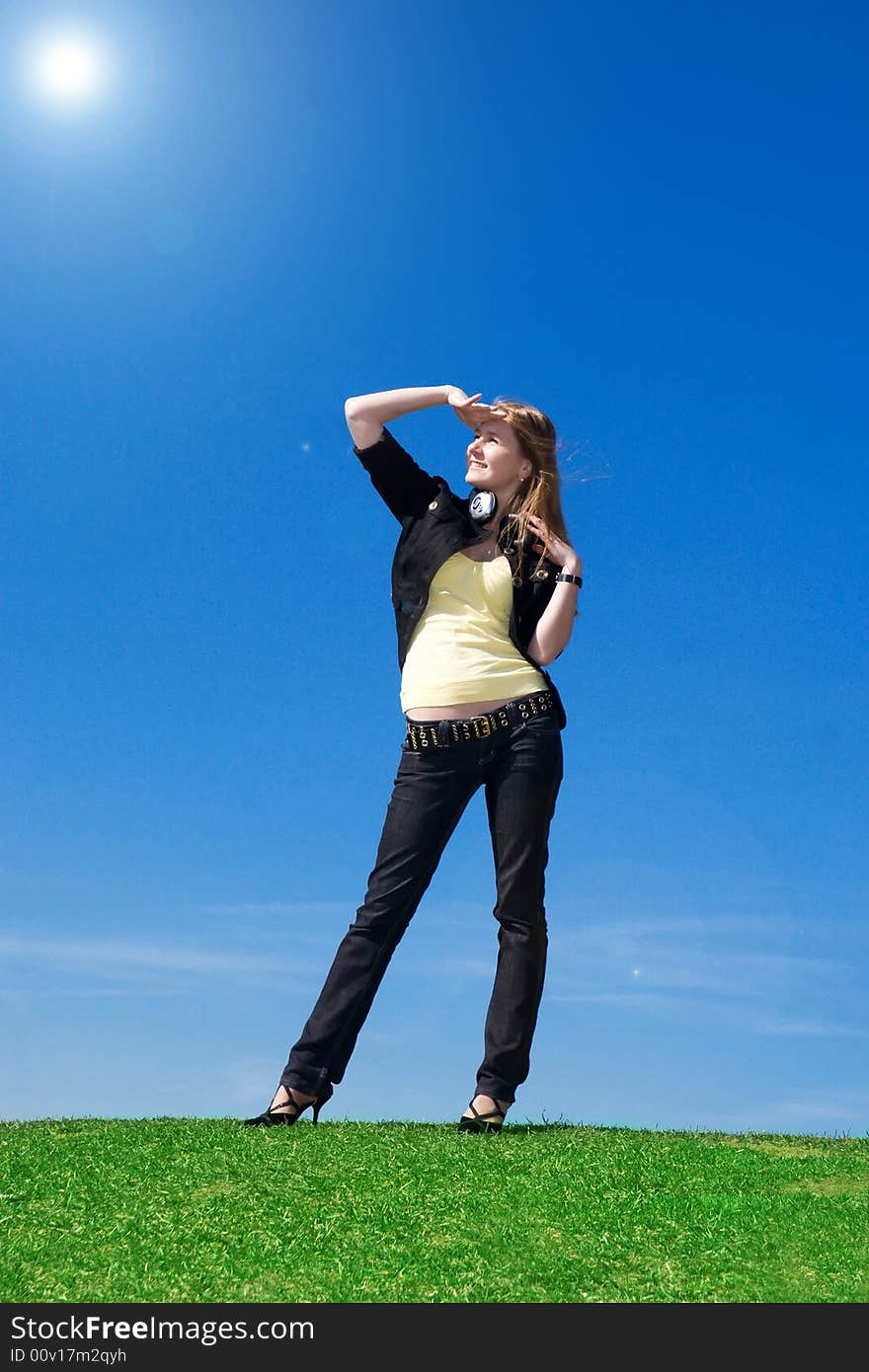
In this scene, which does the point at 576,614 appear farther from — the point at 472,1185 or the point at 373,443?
the point at 472,1185

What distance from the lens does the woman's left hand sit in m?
7.35

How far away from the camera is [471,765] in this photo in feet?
23.1

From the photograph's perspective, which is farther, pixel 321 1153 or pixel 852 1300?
pixel 321 1153

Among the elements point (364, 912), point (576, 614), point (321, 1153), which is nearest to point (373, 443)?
point (576, 614)

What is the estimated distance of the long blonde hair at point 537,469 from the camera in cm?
747

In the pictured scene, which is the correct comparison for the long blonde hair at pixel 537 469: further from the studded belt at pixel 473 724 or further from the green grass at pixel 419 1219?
the green grass at pixel 419 1219

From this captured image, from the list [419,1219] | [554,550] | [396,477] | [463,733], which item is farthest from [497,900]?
[396,477]

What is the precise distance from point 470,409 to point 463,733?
1871 mm

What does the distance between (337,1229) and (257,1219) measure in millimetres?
349

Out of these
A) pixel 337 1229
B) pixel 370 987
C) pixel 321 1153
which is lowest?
pixel 337 1229

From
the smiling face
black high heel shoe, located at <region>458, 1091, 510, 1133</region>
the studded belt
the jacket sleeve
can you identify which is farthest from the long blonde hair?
black high heel shoe, located at <region>458, 1091, 510, 1133</region>

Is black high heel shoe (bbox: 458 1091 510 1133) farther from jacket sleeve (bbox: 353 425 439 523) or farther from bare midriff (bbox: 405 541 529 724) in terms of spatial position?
jacket sleeve (bbox: 353 425 439 523)

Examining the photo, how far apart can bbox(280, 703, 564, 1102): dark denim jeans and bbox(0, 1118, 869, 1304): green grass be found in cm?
40
